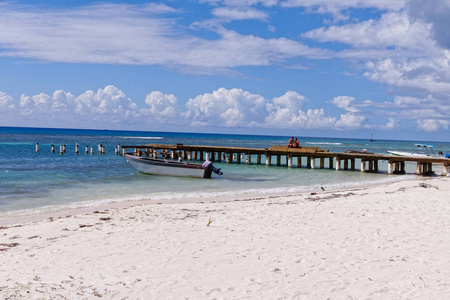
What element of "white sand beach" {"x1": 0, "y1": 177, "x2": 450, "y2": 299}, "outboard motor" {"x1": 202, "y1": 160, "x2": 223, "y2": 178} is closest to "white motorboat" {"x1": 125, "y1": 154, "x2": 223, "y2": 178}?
"outboard motor" {"x1": 202, "y1": 160, "x2": 223, "y2": 178}

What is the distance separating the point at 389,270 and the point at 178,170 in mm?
22463

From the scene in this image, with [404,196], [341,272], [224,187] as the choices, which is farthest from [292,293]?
[224,187]

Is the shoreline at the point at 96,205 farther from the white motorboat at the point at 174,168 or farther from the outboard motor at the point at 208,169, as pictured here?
the white motorboat at the point at 174,168

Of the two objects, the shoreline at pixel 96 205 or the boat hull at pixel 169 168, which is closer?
the shoreline at pixel 96 205

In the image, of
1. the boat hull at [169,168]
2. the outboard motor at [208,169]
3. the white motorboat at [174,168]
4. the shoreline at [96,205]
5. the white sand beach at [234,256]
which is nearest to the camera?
the white sand beach at [234,256]

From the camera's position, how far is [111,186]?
76.8 feet

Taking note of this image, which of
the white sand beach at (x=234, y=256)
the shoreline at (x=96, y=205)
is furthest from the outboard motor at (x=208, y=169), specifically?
the white sand beach at (x=234, y=256)

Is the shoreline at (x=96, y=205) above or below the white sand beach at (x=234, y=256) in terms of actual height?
below

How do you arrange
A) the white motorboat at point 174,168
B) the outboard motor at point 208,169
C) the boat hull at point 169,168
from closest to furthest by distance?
the outboard motor at point 208,169 → the white motorboat at point 174,168 → the boat hull at point 169,168

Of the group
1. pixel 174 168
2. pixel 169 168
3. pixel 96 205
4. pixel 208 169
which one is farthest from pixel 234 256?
pixel 169 168

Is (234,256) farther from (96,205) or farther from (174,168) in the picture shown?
(174,168)

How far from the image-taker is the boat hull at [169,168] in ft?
93.5

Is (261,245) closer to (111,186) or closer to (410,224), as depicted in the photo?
(410,224)

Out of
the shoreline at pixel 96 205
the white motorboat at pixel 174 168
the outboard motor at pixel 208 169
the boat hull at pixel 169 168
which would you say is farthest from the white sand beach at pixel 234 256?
the boat hull at pixel 169 168
